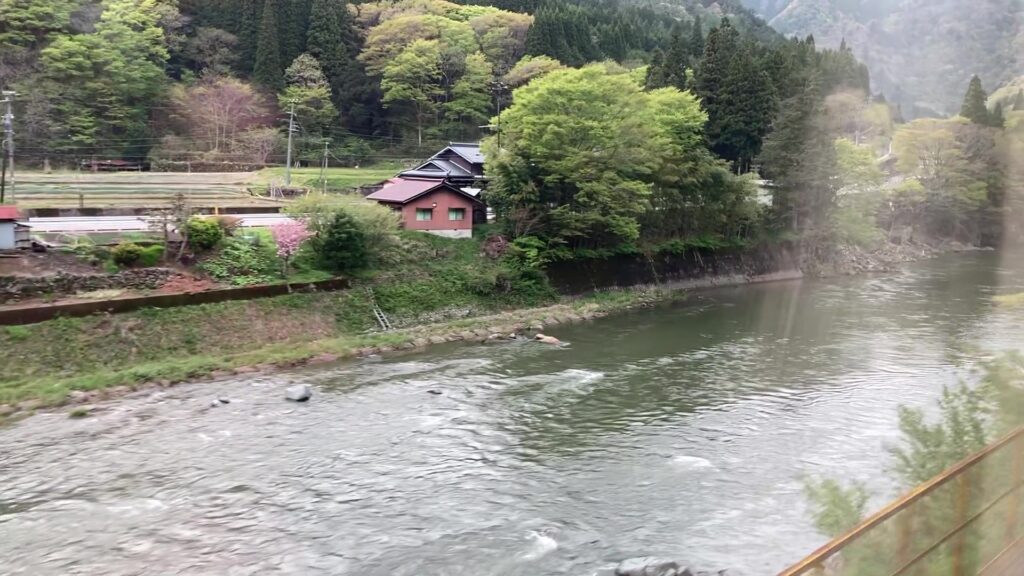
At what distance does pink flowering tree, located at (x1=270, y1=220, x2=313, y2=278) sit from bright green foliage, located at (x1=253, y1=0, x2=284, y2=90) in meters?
21.8

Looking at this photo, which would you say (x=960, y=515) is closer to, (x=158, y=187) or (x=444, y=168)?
(x=444, y=168)

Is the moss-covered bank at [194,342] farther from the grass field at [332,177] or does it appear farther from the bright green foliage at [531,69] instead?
the bright green foliage at [531,69]

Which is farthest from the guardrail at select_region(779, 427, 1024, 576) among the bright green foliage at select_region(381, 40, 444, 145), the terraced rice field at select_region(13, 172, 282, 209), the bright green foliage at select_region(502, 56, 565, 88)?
the bright green foliage at select_region(502, 56, 565, 88)

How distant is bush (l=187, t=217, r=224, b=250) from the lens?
17.5m

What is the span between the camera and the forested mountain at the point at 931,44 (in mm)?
16516

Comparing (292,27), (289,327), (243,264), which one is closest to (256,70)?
(292,27)

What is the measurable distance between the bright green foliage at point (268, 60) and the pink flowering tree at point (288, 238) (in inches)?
857

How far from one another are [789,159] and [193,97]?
28873 mm

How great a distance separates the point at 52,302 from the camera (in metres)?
14.8

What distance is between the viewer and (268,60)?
37562 millimetres

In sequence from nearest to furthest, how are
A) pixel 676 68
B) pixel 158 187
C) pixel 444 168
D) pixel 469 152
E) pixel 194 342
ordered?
pixel 194 342 → pixel 158 187 → pixel 444 168 → pixel 469 152 → pixel 676 68

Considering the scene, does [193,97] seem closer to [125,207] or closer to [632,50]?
[125,207]

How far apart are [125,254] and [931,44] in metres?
23.5

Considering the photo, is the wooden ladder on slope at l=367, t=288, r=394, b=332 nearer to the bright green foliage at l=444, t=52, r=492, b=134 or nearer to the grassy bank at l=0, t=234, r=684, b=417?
the grassy bank at l=0, t=234, r=684, b=417
